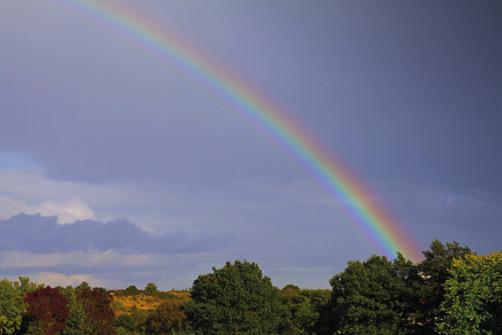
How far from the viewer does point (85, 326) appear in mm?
90562

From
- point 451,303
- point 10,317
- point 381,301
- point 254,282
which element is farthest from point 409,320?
point 10,317

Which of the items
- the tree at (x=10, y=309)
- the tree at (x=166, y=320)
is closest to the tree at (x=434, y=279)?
the tree at (x=10, y=309)

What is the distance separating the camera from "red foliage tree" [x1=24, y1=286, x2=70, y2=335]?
3546 inches

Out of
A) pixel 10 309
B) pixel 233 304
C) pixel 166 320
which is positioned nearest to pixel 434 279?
pixel 233 304

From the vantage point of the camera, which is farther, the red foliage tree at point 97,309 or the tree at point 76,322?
the red foliage tree at point 97,309

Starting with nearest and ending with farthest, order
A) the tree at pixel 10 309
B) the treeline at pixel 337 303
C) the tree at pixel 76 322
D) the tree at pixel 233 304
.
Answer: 1. the treeline at pixel 337 303
2. the tree at pixel 233 304
3. the tree at pixel 76 322
4. the tree at pixel 10 309

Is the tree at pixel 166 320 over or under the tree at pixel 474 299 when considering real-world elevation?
over

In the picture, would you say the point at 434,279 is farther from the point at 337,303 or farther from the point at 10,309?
the point at 10,309

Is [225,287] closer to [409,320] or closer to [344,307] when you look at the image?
[344,307]

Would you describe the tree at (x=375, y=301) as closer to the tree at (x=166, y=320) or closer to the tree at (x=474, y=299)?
the tree at (x=474, y=299)

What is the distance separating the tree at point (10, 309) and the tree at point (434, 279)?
1994 inches

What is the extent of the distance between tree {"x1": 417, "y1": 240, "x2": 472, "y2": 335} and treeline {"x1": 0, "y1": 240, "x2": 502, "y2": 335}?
0.35 ft

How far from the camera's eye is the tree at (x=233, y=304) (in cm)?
8738

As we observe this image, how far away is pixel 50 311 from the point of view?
90.8 m
